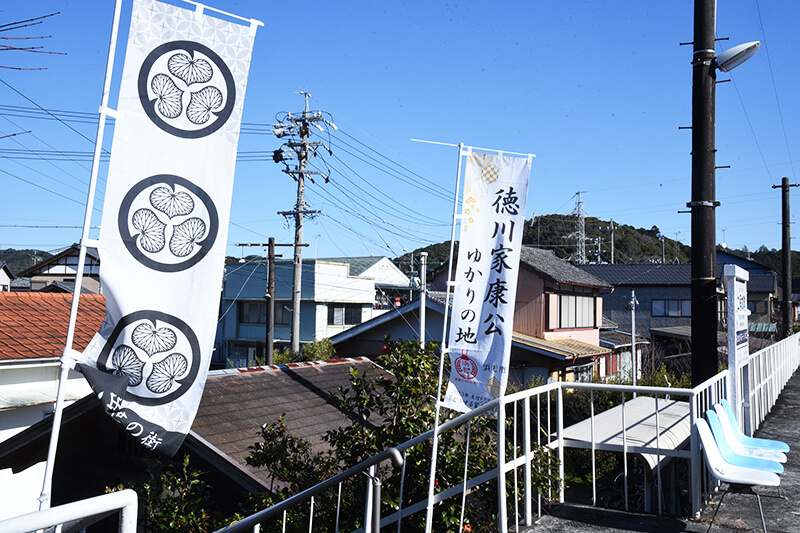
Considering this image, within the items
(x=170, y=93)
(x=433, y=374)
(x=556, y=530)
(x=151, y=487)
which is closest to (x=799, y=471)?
(x=556, y=530)

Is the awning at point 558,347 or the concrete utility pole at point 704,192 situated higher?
the concrete utility pole at point 704,192

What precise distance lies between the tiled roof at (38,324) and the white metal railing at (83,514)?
1233 centimetres

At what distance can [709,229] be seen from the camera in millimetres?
7277

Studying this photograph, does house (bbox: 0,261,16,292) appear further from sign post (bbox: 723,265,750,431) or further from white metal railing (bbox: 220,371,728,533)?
sign post (bbox: 723,265,750,431)

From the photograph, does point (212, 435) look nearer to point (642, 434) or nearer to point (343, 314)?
point (642, 434)

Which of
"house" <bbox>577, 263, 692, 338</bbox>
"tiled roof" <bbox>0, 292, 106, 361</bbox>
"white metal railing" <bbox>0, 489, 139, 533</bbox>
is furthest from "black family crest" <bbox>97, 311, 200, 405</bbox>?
"house" <bbox>577, 263, 692, 338</bbox>

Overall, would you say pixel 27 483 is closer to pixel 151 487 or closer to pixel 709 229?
pixel 151 487

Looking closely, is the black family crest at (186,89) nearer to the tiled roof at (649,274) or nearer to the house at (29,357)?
the house at (29,357)

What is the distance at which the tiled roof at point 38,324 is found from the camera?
13.1 metres

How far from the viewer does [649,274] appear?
39.8 meters

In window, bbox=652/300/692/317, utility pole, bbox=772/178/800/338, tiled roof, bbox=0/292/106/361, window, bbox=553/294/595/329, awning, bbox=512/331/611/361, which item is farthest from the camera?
window, bbox=652/300/692/317

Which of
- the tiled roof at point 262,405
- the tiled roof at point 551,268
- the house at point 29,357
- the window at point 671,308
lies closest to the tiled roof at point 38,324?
the house at point 29,357

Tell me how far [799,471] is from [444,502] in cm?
418

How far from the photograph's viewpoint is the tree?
4.79 metres
